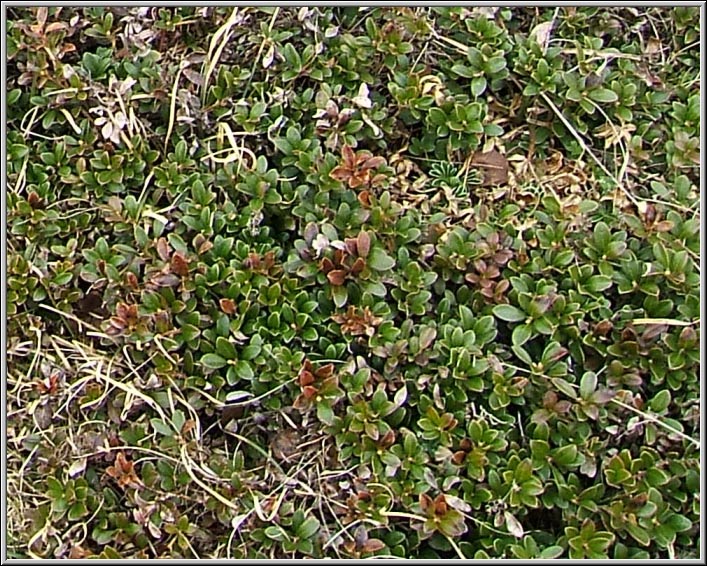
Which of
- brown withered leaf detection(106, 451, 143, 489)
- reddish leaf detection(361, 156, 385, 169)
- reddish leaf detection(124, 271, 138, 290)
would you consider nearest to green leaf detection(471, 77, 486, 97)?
reddish leaf detection(361, 156, 385, 169)

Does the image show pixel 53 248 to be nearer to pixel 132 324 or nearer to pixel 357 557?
pixel 132 324

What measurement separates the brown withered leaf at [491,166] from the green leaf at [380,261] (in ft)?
0.98

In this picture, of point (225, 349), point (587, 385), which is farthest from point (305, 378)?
point (587, 385)

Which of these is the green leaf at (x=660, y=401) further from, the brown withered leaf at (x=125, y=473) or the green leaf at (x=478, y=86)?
the brown withered leaf at (x=125, y=473)

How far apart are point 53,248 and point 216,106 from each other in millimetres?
426

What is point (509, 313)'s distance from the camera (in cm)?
146

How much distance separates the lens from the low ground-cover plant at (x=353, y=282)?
1.40 metres

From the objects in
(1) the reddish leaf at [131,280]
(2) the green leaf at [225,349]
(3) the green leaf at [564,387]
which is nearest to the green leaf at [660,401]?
(3) the green leaf at [564,387]

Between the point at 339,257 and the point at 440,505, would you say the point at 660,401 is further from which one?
the point at 339,257

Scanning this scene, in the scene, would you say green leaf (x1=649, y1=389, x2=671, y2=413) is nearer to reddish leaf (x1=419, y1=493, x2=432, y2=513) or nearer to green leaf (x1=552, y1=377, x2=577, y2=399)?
green leaf (x1=552, y1=377, x2=577, y2=399)

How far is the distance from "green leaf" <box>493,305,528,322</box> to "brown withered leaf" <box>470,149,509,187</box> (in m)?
0.30

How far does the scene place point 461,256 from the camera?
1.51 meters

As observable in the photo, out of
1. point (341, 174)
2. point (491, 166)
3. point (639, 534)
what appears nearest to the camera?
point (639, 534)

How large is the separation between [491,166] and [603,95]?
0.83 feet
